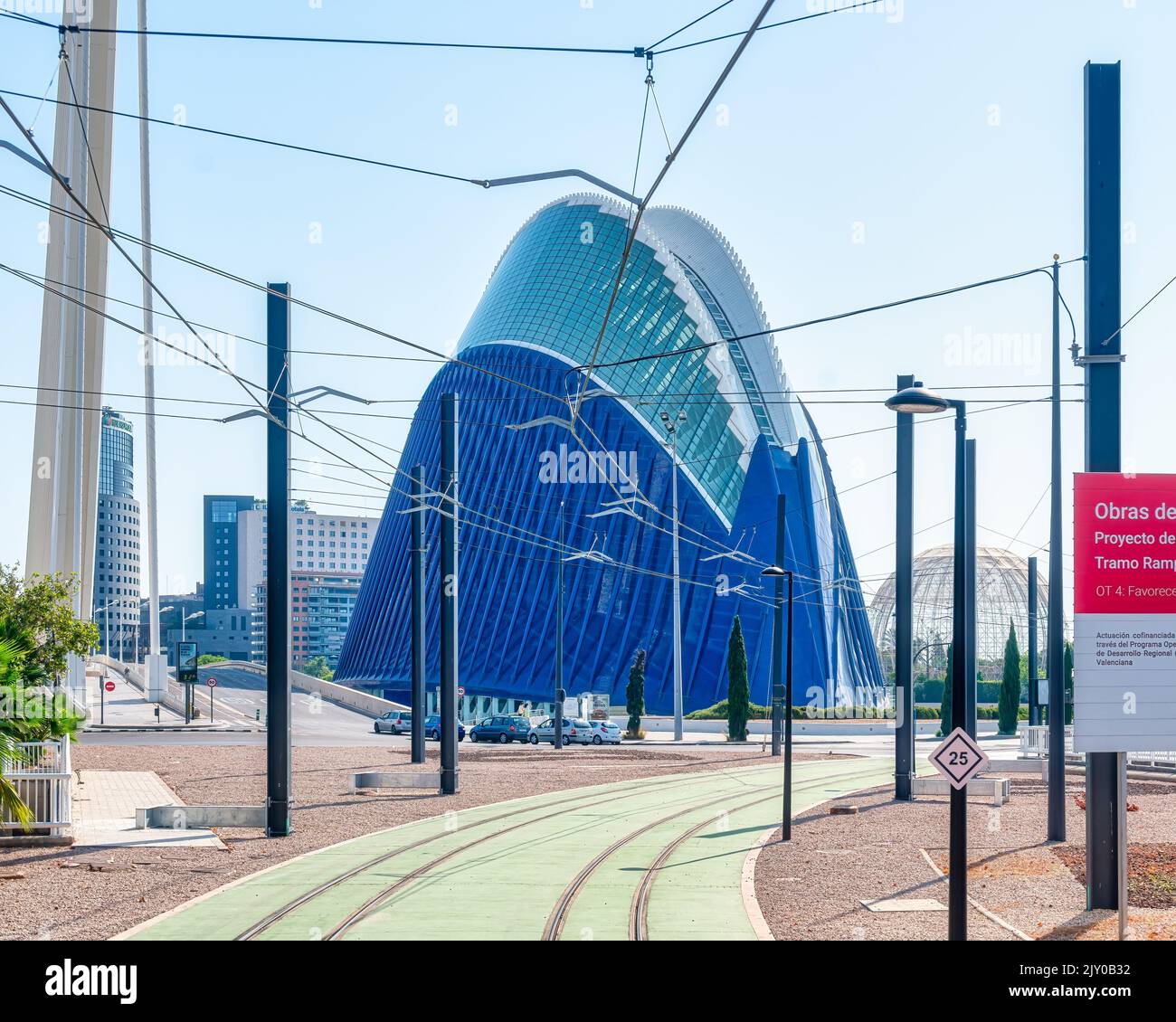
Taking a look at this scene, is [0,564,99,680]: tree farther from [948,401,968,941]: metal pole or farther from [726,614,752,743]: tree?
[726,614,752,743]: tree

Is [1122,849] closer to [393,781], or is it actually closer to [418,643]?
[393,781]

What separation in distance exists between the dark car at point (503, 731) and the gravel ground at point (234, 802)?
518 cm

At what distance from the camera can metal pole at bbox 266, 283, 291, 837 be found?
20.2 meters

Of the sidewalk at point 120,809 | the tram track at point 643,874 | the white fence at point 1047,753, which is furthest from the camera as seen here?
the white fence at point 1047,753

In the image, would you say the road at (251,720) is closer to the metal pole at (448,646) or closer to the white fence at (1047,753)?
the metal pole at (448,646)

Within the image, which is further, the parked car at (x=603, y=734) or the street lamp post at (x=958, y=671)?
the parked car at (x=603, y=734)

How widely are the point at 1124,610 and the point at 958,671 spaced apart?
3411 millimetres

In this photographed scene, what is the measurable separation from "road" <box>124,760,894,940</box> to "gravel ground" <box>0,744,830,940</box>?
0.66 meters

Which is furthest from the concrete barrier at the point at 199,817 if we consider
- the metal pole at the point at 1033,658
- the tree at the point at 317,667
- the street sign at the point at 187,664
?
the tree at the point at 317,667

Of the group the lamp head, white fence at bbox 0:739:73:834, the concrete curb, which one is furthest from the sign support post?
the concrete curb

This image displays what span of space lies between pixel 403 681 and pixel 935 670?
172 ft

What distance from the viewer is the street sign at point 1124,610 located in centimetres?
1387

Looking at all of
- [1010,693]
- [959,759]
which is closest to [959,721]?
[959,759]
